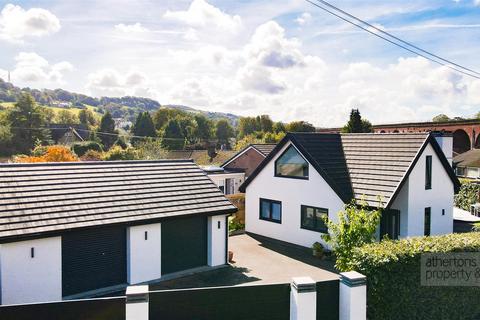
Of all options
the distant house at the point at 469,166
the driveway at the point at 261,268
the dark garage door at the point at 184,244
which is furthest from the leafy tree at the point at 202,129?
the dark garage door at the point at 184,244

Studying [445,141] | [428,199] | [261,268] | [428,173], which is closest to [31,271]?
[261,268]

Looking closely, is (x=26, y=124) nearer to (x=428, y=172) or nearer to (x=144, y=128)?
(x=144, y=128)

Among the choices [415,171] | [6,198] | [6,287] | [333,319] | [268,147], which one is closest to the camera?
[333,319]

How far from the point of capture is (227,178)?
33.1m

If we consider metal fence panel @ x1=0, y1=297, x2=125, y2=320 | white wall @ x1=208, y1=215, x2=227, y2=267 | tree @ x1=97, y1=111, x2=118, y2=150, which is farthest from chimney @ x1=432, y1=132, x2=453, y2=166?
tree @ x1=97, y1=111, x2=118, y2=150

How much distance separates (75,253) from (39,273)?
1201mm

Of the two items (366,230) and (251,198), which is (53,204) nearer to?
(366,230)

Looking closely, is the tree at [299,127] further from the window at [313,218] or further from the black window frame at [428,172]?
the black window frame at [428,172]

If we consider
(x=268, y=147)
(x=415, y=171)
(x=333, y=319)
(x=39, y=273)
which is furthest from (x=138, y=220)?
(x=268, y=147)

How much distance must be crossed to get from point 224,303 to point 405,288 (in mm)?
4379

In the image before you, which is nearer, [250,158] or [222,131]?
[250,158]

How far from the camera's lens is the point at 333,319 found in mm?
8812

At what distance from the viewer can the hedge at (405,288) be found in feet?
29.2

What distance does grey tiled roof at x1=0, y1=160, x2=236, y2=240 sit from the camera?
11.9 m
